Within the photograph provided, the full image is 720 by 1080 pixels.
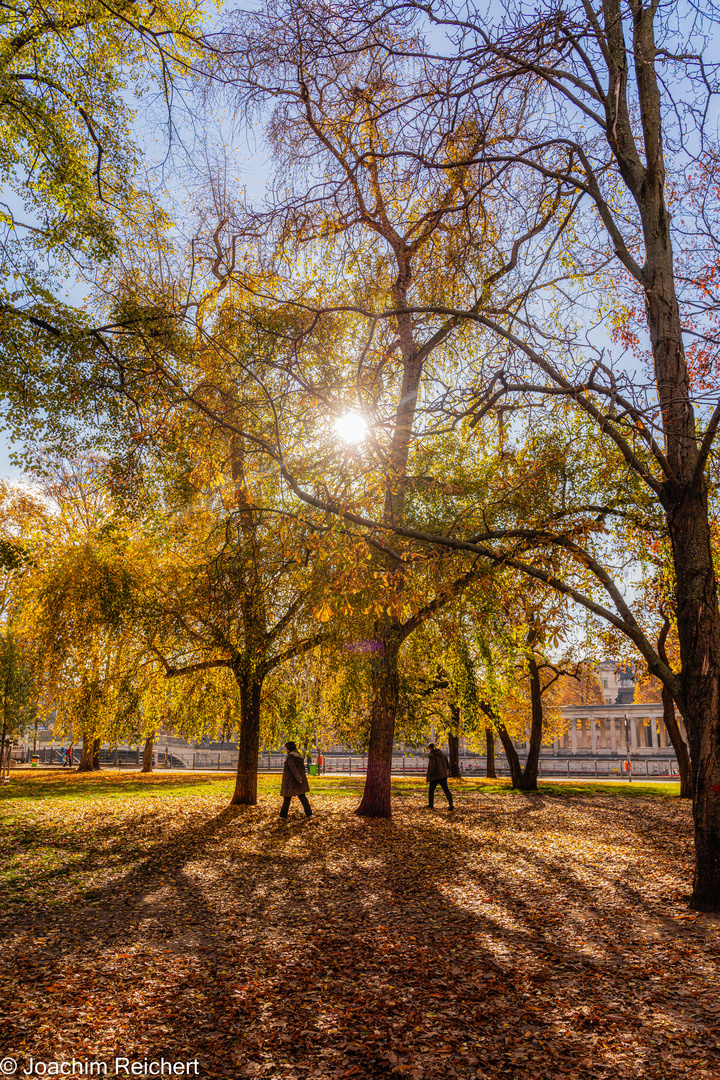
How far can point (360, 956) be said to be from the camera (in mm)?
5762

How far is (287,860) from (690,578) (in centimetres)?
731

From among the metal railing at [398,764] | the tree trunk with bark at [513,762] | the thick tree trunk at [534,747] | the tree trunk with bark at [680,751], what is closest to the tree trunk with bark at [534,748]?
the thick tree trunk at [534,747]

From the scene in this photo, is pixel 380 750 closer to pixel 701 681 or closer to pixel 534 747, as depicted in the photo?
pixel 701 681

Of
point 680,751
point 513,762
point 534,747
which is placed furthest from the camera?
point 513,762

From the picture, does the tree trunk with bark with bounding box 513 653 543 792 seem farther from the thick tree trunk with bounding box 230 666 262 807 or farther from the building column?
the building column

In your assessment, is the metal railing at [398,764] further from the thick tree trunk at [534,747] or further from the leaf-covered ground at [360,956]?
the leaf-covered ground at [360,956]

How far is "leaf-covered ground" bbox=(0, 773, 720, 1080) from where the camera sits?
399 centimetres

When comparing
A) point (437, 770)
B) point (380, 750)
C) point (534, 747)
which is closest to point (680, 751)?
point (534, 747)

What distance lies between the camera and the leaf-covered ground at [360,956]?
13.1ft

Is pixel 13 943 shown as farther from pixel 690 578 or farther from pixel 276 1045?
pixel 690 578

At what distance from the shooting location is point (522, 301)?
8.31 meters

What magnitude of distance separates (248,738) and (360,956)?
35.8 feet

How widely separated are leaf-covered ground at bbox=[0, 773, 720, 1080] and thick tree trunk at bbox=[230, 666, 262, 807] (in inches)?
159

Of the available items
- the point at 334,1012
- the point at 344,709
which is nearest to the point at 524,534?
the point at 334,1012
